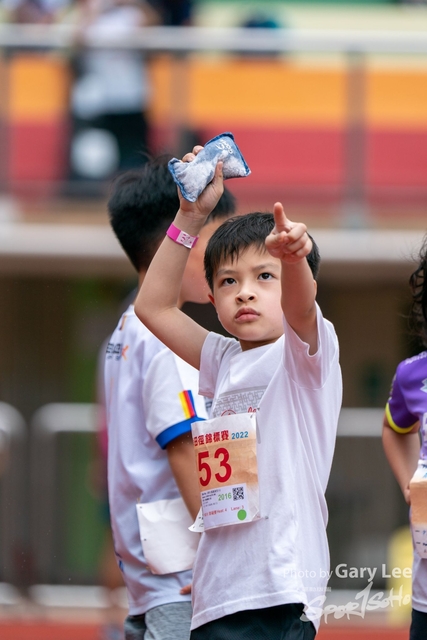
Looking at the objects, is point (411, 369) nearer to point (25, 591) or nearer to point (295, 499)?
point (295, 499)

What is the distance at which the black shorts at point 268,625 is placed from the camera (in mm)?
2100

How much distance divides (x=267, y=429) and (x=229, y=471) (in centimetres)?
12

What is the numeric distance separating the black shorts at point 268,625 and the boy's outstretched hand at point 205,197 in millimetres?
844

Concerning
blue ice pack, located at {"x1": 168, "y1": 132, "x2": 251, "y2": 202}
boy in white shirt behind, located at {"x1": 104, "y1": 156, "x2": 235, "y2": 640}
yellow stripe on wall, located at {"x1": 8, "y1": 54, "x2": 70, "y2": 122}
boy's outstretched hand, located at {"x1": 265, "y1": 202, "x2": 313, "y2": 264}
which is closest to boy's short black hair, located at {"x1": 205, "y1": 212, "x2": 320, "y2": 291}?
blue ice pack, located at {"x1": 168, "y1": 132, "x2": 251, "y2": 202}

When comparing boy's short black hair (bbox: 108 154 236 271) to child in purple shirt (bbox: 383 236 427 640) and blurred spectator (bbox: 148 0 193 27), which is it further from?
blurred spectator (bbox: 148 0 193 27)

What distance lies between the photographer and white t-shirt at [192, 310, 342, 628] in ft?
6.97

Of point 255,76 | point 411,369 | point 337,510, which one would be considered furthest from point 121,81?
point 411,369

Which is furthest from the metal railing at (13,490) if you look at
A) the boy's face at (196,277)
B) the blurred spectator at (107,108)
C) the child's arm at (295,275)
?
the child's arm at (295,275)

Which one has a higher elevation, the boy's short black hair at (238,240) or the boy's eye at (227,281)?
the boy's short black hair at (238,240)

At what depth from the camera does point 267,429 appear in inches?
87.2

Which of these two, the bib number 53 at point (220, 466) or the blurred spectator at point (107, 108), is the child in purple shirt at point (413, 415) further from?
the blurred spectator at point (107, 108)

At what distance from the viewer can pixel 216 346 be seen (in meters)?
2.39

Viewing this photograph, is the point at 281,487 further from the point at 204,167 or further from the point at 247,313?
the point at 204,167

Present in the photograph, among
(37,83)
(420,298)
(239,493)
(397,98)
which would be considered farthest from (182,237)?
(397,98)
